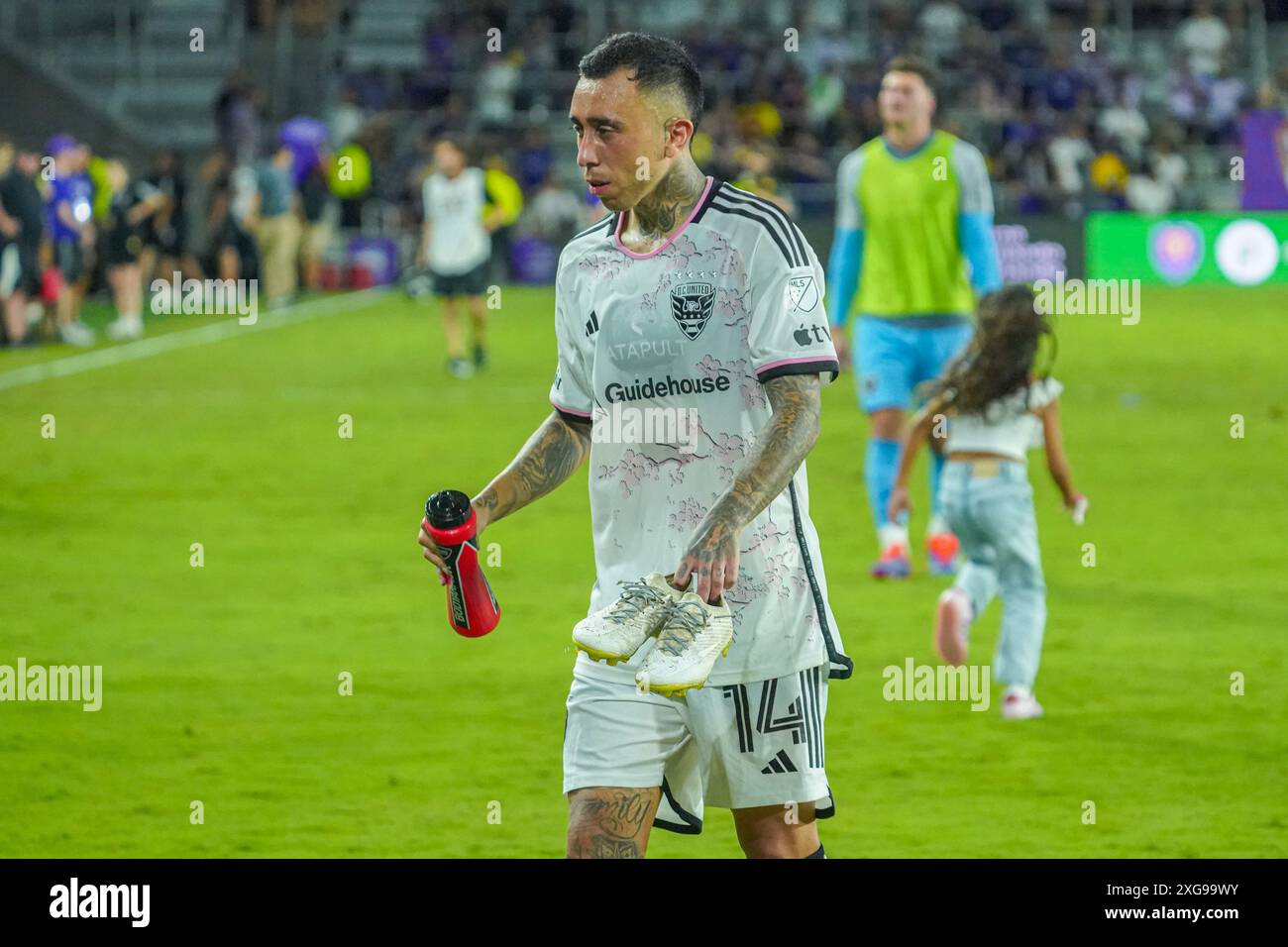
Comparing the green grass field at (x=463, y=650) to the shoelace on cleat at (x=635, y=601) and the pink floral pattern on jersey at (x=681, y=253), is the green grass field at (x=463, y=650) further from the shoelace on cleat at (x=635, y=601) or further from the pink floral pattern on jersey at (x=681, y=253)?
the pink floral pattern on jersey at (x=681, y=253)

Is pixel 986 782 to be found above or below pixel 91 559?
below

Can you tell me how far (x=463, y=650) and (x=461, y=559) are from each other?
5520 millimetres

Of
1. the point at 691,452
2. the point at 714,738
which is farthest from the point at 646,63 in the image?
the point at 714,738

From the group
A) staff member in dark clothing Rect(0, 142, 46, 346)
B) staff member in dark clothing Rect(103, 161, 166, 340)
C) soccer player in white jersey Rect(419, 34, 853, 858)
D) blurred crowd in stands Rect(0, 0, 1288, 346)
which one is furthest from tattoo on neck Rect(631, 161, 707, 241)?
blurred crowd in stands Rect(0, 0, 1288, 346)

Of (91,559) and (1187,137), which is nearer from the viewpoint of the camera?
(91,559)

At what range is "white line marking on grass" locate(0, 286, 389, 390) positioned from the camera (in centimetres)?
2286

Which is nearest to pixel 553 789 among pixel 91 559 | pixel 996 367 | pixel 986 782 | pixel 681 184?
pixel 986 782

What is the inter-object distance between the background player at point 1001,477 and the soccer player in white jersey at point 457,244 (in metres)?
13.4

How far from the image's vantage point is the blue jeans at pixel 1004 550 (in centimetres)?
874

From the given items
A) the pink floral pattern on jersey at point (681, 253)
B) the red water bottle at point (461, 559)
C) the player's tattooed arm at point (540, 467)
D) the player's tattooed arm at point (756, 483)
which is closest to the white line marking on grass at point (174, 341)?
the player's tattooed arm at point (540, 467)

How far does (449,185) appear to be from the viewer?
22.8m

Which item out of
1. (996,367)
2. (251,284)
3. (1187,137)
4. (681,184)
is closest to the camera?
(681,184)
